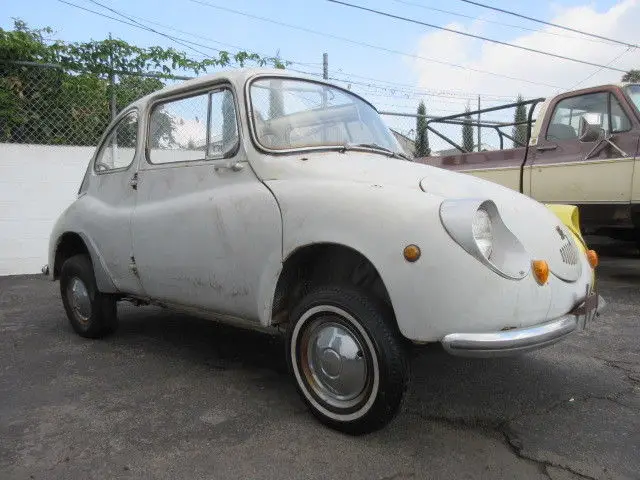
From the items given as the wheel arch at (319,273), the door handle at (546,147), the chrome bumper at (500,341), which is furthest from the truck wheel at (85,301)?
the door handle at (546,147)

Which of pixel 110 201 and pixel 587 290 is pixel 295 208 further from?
pixel 110 201

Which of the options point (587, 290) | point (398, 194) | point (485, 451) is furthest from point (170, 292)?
point (587, 290)

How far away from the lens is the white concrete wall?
770 centimetres

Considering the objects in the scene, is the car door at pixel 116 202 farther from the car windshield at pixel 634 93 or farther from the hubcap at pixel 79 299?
the car windshield at pixel 634 93

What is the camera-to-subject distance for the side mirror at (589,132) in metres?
5.62

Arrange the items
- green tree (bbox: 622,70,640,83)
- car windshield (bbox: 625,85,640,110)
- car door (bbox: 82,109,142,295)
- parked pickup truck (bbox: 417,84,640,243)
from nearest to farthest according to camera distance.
A: car door (bbox: 82,109,142,295) < parked pickup truck (bbox: 417,84,640,243) < car windshield (bbox: 625,85,640,110) < green tree (bbox: 622,70,640,83)

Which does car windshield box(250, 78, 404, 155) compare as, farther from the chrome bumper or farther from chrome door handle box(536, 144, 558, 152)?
chrome door handle box(536, 144, 558, 152)

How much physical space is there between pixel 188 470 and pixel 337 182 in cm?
144

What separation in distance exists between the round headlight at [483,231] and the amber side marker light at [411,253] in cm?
25

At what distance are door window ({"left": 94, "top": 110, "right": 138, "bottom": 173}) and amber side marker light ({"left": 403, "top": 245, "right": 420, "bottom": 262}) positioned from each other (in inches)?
95.0

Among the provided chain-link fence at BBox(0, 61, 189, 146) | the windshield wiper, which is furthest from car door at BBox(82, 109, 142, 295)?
chain-link fence at BBox(0, 61, 189, 146)

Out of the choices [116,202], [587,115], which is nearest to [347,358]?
[116,202]

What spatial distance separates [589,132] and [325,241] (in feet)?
13.7

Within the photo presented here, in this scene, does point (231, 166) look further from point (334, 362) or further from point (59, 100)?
point (59, 100)
